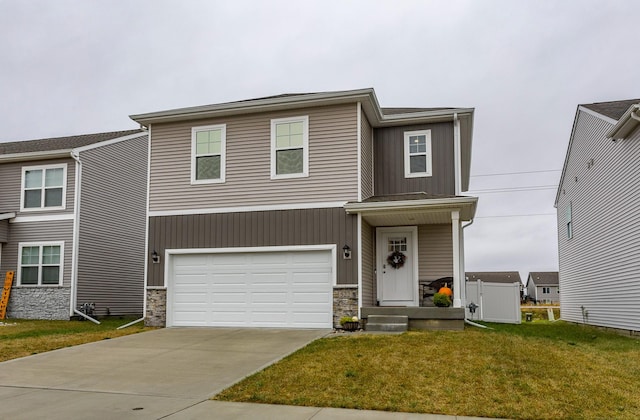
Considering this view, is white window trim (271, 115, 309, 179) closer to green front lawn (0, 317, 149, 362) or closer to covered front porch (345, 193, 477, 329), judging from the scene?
covered front porch (345, 193, 477, 329)

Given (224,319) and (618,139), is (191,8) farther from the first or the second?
(618,139)

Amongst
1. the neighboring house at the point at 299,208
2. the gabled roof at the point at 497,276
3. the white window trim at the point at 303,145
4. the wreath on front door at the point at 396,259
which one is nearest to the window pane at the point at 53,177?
the neighboring house at the point at 299,208

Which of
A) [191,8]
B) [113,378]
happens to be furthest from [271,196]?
[113,378]

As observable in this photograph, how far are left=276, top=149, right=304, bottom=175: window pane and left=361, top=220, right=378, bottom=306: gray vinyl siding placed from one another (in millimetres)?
2049

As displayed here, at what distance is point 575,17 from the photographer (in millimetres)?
14672

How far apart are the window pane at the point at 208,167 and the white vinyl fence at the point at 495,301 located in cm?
869

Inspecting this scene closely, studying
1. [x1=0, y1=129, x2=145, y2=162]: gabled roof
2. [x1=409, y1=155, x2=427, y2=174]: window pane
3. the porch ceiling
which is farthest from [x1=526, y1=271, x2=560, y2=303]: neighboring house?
the porch ceiling

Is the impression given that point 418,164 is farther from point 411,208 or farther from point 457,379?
point 457,379

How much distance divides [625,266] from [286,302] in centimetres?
827

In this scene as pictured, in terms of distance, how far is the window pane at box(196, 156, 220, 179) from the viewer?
14.4 m

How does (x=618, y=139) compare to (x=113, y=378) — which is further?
(x=618, y=139)

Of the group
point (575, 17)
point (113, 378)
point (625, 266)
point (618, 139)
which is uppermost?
point (575, 17)

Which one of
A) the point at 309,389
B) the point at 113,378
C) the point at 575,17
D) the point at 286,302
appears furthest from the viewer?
the point at 575,17

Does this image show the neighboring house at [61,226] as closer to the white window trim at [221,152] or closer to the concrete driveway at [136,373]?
the white window trim at [221,152]
